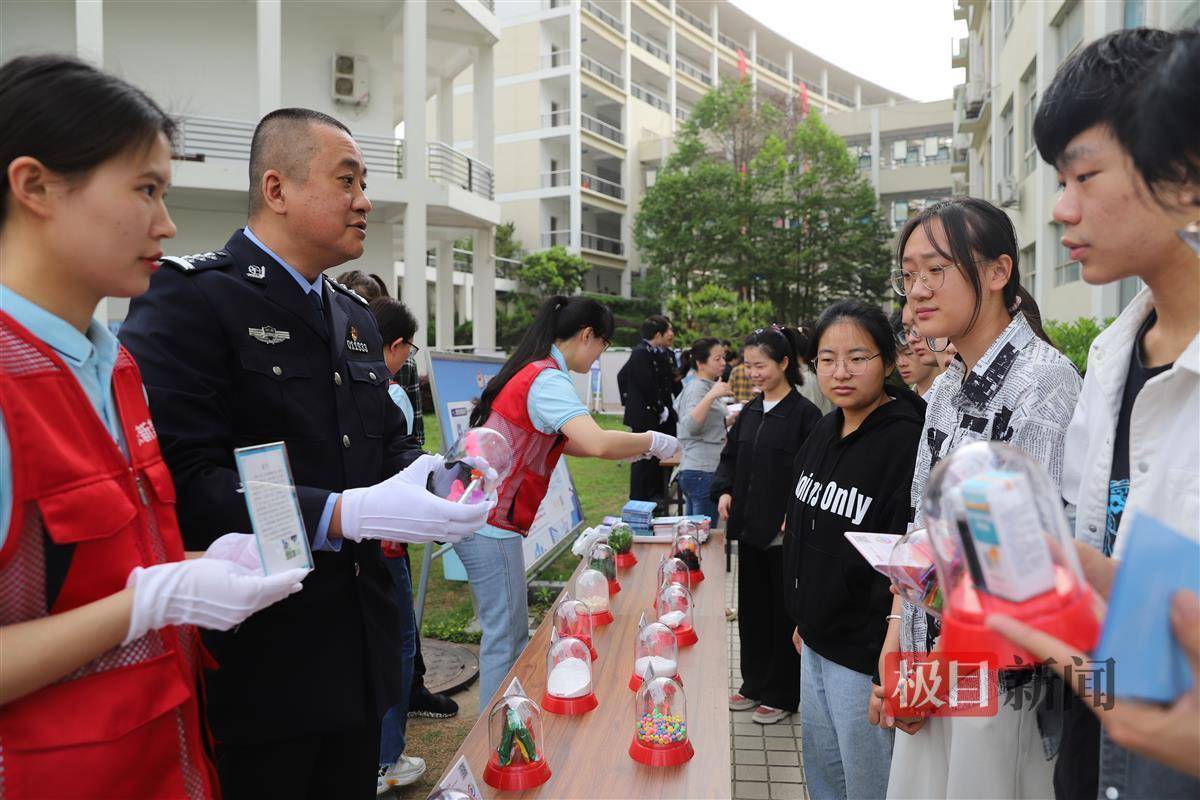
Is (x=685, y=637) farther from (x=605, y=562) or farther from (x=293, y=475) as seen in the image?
(x=293, y=475)

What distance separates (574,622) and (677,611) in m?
0.41

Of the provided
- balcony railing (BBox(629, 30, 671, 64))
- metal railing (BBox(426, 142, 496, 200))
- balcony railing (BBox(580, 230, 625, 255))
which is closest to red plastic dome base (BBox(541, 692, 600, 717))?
metal railing (BBox(426, 142, 496, 200))

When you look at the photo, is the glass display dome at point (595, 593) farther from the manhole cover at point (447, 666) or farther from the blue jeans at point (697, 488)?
the blue jeans at point (697, 488)

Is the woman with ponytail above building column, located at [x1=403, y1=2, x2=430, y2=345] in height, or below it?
A: below

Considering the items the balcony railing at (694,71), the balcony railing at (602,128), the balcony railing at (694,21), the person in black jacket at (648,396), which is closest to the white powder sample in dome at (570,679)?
the person in black jacket at (648,396)

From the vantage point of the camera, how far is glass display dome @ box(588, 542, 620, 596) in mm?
3564

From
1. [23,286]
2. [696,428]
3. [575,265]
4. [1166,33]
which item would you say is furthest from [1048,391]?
[575,265]

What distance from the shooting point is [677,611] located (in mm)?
2930

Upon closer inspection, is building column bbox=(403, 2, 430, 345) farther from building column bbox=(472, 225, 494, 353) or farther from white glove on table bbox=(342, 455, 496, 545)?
white glove on table bbox=(342, 455, 496, 545)

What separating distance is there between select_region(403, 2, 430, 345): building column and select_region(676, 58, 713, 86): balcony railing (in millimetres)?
25216

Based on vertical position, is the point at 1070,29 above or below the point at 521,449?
above

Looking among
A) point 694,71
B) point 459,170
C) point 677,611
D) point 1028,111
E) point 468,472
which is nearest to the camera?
point 468,472

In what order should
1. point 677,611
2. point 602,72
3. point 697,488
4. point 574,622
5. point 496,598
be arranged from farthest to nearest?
point 602,72, point 697,488, point 496,598, point 677,611, point 574,622

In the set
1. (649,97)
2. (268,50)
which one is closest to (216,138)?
(268,50)
